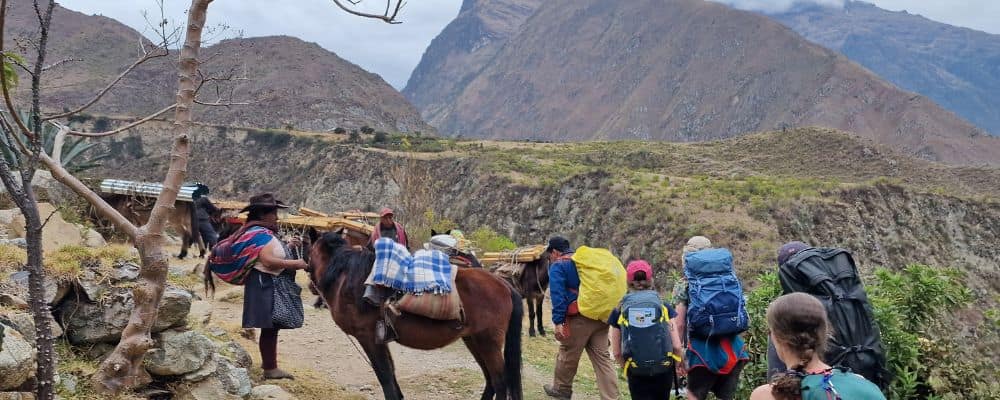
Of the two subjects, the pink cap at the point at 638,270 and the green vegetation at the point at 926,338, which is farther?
the pink cap at the point at 638,270

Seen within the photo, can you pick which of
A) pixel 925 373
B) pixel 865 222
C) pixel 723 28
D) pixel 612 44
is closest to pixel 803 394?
pixel 925 373

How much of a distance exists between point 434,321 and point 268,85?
78485 mm

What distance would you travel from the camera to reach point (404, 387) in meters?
6.74

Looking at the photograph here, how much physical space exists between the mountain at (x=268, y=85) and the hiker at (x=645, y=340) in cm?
5974

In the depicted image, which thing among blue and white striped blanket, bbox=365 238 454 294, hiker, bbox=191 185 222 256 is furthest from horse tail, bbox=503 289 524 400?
hiker, bbox=191 185 222 256

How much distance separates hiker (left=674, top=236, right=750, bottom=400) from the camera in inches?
178

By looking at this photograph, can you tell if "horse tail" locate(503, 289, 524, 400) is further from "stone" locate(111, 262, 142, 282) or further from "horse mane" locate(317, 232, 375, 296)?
"stone" locate(111, 262, 142, 282)

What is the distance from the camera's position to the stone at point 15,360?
126 inches

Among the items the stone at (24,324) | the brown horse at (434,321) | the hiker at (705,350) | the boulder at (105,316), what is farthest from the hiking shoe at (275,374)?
the hiker at (705,350)

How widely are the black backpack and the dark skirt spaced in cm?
→ 435

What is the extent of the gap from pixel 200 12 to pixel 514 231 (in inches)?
1082

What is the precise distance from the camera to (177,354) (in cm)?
449

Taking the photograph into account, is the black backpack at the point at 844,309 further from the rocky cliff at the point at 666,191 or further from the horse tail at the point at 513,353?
the rocky cliff at the point at 666,191

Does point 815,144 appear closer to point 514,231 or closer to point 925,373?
point 514,231
